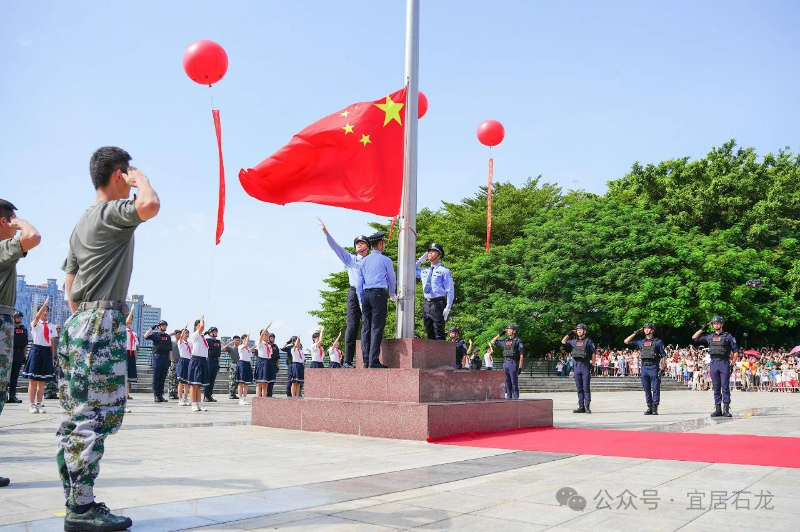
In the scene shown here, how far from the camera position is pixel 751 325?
36.6 m

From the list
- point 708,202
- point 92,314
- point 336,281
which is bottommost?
point 92,314

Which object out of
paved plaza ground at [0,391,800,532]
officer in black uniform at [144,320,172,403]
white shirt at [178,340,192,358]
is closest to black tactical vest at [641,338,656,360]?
paved plaza ground at [0,391,800,532]

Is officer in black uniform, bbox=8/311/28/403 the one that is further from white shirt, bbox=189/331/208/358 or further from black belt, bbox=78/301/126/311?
black belt, bbox=78/301/126/311

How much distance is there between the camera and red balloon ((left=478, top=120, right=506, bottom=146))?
13367mm

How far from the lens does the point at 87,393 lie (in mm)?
3941

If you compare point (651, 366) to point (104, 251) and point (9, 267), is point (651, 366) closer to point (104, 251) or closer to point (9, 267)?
point (9, 267)

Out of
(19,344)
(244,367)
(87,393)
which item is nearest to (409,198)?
(87,393)

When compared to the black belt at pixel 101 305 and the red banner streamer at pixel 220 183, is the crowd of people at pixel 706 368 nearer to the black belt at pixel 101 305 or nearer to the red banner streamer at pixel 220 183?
the red banner streamer at pixel 220 183

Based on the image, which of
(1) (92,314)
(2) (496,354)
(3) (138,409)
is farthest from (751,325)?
(1) (92,314)

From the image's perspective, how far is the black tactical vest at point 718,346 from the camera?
43.2ft

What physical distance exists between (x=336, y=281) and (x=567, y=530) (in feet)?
140

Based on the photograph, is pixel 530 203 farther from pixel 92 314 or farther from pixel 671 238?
pixel 92 314

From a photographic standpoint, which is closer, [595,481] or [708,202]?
[595,481]

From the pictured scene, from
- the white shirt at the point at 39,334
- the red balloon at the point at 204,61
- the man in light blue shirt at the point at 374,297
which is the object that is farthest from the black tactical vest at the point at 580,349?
the white shirt at the point at 39,334
